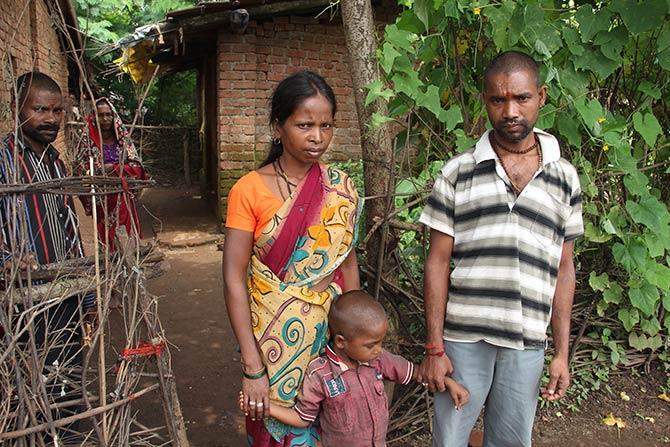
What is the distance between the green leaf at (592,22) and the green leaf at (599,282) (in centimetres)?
140

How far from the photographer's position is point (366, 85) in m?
2.70

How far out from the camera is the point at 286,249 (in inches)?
75.2

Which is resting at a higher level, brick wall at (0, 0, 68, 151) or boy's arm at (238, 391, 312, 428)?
brick wall at (0, 0, 68, 151)

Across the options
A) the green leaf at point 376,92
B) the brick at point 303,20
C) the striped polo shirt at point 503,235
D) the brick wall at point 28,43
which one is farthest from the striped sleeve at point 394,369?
the brick at point 303,20

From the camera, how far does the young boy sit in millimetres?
1912

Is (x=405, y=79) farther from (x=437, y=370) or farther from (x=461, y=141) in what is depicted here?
(x=437, y=370)

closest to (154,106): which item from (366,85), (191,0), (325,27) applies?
(191,0)

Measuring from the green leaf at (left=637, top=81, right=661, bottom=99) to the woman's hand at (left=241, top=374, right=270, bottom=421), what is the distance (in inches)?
93.7

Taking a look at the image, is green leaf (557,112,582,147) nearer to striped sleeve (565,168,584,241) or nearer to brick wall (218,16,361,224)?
striped sleeve (565,168,584,241)

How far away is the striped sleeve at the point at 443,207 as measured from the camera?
78.2 inches

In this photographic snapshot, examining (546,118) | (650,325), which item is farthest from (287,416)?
(650,325)

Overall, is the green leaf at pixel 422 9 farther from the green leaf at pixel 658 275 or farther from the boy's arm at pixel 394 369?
the green leaf at pixel 658 275

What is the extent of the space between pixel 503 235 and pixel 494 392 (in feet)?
1.96

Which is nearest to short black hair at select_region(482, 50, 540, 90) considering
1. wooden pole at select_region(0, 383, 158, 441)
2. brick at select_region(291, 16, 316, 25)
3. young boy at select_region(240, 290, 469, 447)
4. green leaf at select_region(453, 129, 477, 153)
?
green leaf at select_region(453, 129, 477, 153)
